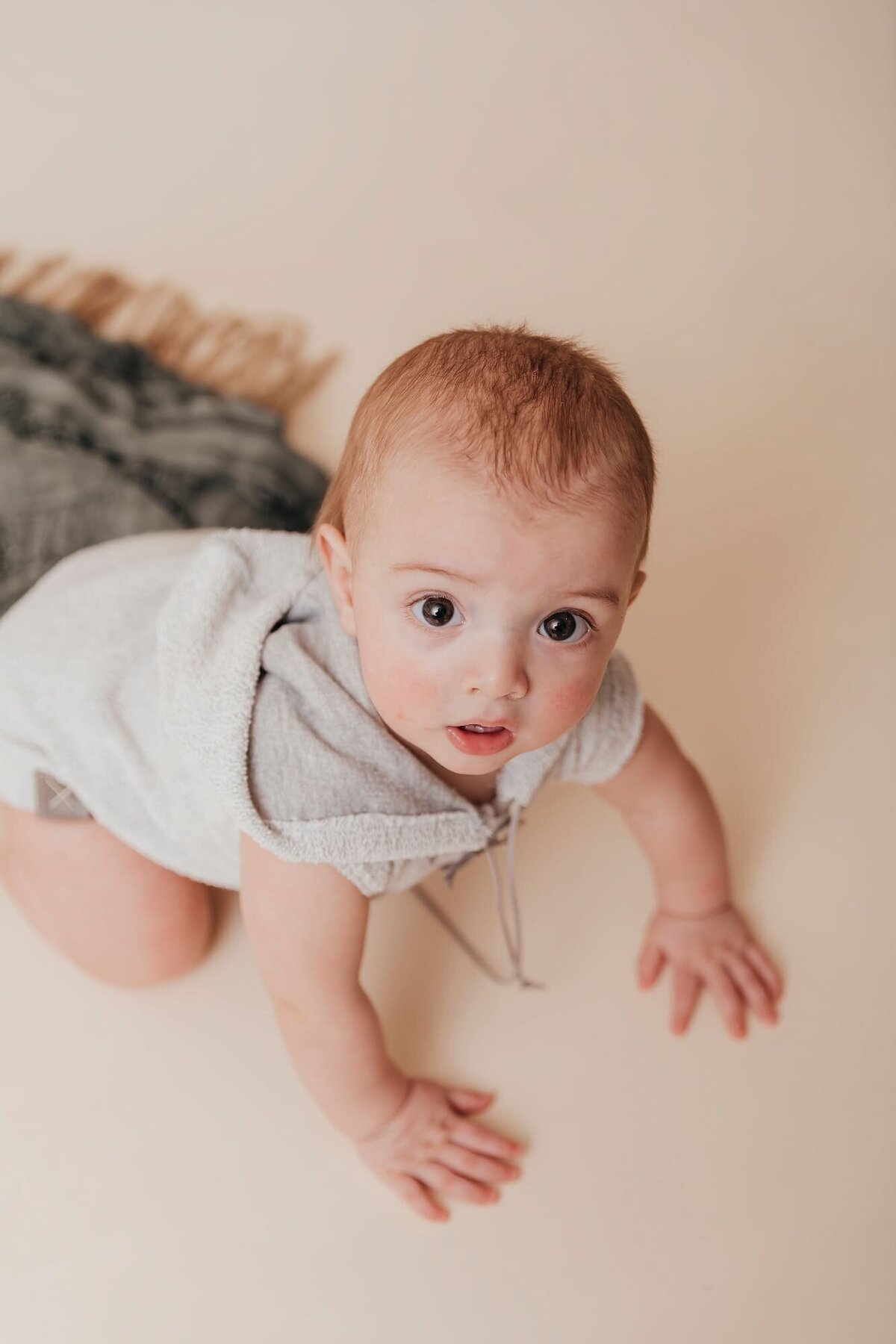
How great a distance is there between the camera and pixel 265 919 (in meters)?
Answer: 0.84

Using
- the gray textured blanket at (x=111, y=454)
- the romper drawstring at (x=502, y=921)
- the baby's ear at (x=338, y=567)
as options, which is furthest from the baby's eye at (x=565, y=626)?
the gray textured blanket at (x=111, y=454)

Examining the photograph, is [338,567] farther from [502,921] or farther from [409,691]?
[502,921]

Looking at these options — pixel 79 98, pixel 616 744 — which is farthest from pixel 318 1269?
pixel 79 98

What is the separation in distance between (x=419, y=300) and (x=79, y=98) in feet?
1.93

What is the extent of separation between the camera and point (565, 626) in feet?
2.37

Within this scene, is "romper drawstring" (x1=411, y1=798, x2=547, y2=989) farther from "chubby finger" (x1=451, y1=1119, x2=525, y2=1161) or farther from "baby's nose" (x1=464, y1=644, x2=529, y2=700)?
"baby's nose" (x1=464, y1=644, x2=529, y2=700)

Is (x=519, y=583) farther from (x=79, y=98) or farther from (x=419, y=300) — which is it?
(x=79, y=98)

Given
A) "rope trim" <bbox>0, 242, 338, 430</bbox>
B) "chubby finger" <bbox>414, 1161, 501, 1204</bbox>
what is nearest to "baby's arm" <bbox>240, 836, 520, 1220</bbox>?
"chubby finger" <bbox>414, 1161, 501, 1204</bbox>

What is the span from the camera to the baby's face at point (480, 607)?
683 mm

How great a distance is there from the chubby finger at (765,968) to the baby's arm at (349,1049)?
9.2 inches

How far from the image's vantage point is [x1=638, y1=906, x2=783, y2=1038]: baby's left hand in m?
1.04

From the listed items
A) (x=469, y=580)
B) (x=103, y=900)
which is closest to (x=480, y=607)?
(x=469, y=580)

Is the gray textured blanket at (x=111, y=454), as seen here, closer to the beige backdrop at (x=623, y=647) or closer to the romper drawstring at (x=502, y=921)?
the beige backdrop at (x=623, y=647)

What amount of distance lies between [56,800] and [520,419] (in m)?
0.46
